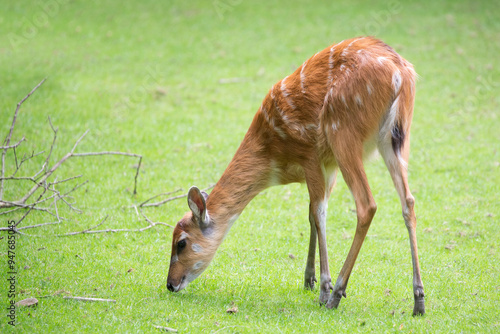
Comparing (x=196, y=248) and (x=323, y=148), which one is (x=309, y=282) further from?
(x=323, y=148)

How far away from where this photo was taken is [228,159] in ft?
29.0

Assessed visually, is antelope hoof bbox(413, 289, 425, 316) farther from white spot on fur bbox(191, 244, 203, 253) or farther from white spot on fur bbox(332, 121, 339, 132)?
white spot on fur bbox(191, 244, 203, 253)

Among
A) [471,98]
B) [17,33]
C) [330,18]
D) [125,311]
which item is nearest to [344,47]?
[125,311]

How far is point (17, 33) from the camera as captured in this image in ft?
47.0

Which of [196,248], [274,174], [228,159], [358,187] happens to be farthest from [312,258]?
[228,159]

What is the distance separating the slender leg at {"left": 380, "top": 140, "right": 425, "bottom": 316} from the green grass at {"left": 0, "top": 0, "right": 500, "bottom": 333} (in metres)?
0.21

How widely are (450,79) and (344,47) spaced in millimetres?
7583

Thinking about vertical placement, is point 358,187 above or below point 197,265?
above

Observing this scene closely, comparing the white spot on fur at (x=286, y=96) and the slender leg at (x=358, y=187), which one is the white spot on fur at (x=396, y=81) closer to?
the slender leg at (x=358, y=187)

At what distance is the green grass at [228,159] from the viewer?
5.01 m

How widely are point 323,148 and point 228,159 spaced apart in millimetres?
3940

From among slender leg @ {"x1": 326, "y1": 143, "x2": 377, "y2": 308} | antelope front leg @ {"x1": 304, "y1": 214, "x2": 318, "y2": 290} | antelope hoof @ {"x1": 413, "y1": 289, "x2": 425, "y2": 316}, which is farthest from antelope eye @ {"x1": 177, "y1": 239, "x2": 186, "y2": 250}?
→ antelope hoof @ {"x1": 413, "y1": 289, "x2": 425, "y2": 316}

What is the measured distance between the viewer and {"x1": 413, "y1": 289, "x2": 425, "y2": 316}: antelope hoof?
477cm

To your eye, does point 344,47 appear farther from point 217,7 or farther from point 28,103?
point 217,7
